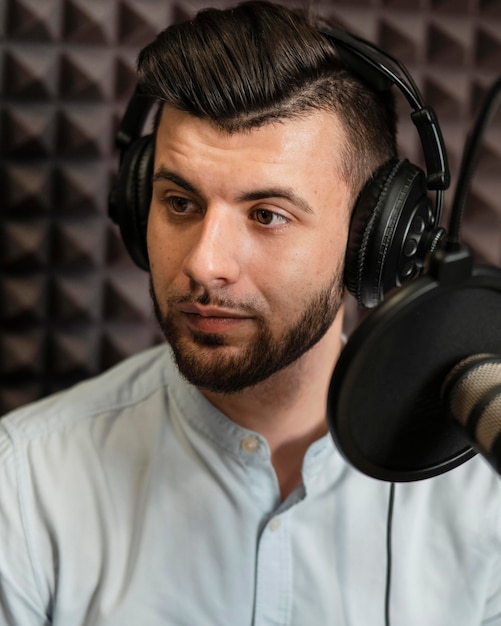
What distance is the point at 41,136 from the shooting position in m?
1.48

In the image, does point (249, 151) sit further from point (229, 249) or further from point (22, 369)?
point (22, 369)

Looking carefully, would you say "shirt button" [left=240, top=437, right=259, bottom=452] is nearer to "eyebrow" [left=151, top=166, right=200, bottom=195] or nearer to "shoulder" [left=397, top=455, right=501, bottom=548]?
"shoulder" [left=397, top=455, right=501, bottom=548]

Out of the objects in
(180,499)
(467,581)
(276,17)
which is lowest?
(467,581)

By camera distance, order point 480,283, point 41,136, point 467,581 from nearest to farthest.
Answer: point 480,283 → point 467,581 → point 41,136

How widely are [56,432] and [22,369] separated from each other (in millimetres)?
393

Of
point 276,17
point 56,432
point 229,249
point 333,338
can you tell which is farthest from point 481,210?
point 56,432

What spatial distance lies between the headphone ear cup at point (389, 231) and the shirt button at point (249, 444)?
282 mm

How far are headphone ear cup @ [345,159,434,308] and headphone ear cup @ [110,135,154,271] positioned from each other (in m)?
0.31

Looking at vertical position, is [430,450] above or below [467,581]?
above

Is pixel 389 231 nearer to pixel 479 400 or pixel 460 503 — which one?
pixel 479 400

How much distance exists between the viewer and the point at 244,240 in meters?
1.00

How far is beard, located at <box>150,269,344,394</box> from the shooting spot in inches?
40.0

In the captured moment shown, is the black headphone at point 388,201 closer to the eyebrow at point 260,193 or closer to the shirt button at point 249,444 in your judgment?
the eyebrow at point 260,193

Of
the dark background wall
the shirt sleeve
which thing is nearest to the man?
the shirt sleeve
